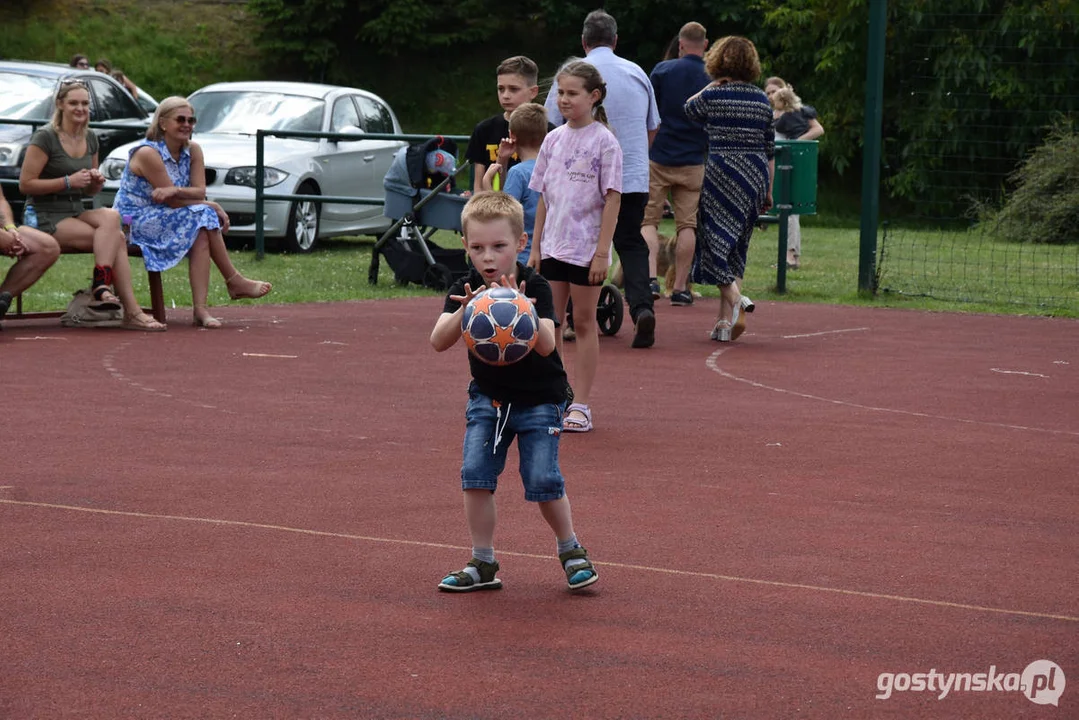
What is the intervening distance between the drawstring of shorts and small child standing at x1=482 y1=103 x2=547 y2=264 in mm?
3697

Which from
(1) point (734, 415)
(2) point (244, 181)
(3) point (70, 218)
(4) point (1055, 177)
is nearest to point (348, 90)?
(2) point (244, 181)

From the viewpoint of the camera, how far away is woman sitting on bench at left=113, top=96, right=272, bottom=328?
38.2 feet

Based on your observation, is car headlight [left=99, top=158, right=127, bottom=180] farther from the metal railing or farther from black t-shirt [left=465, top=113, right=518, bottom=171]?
black t-shirt [left=465, top=113, right=518, bottom=171]

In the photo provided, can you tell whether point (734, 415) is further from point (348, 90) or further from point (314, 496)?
point (348, 90)

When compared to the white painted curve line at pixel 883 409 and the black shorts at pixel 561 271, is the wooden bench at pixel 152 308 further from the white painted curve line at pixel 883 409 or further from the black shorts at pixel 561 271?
the black shorts at pixel 561 271

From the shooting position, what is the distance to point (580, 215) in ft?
26.9

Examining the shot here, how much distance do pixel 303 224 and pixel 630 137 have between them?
822 cm

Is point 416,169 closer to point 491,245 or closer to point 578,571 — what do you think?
point 491,245

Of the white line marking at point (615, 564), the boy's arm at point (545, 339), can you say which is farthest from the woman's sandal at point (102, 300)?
the boy's arm at point (545, 339)

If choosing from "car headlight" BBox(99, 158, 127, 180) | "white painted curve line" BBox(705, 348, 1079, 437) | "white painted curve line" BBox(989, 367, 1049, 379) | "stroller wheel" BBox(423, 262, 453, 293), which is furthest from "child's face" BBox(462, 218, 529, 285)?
"car headlight" BBox(99, 158, 127, 180)

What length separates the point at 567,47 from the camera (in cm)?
3759

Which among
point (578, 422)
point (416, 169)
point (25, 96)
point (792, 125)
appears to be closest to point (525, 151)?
point (578, 422)

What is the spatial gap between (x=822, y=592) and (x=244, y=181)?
13.6m

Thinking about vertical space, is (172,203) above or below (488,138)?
below
